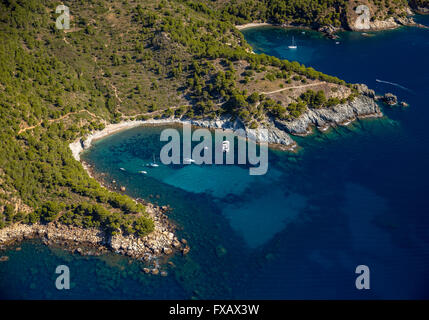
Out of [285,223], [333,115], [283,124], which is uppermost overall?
[333,115]

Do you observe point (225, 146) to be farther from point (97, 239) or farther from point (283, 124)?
point (97, 239)

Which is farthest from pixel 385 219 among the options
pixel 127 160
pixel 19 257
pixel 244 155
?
pixel 19 257

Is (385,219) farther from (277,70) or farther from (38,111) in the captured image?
(38,111)

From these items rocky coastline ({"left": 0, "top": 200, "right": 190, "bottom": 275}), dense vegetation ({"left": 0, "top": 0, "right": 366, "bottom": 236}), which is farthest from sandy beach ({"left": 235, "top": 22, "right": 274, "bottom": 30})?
rocky coastline ({"left": 0, "top": 200, "right": 190, "bottom": 275})

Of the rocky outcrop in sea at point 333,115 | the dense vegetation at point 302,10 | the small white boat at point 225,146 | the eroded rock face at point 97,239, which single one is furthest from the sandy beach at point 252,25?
the eroded rock face at point 97,239

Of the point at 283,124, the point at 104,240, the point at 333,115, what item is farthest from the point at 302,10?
the point at 104,240

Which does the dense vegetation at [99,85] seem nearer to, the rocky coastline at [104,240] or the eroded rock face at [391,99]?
the rocky coastline at [104,240]
